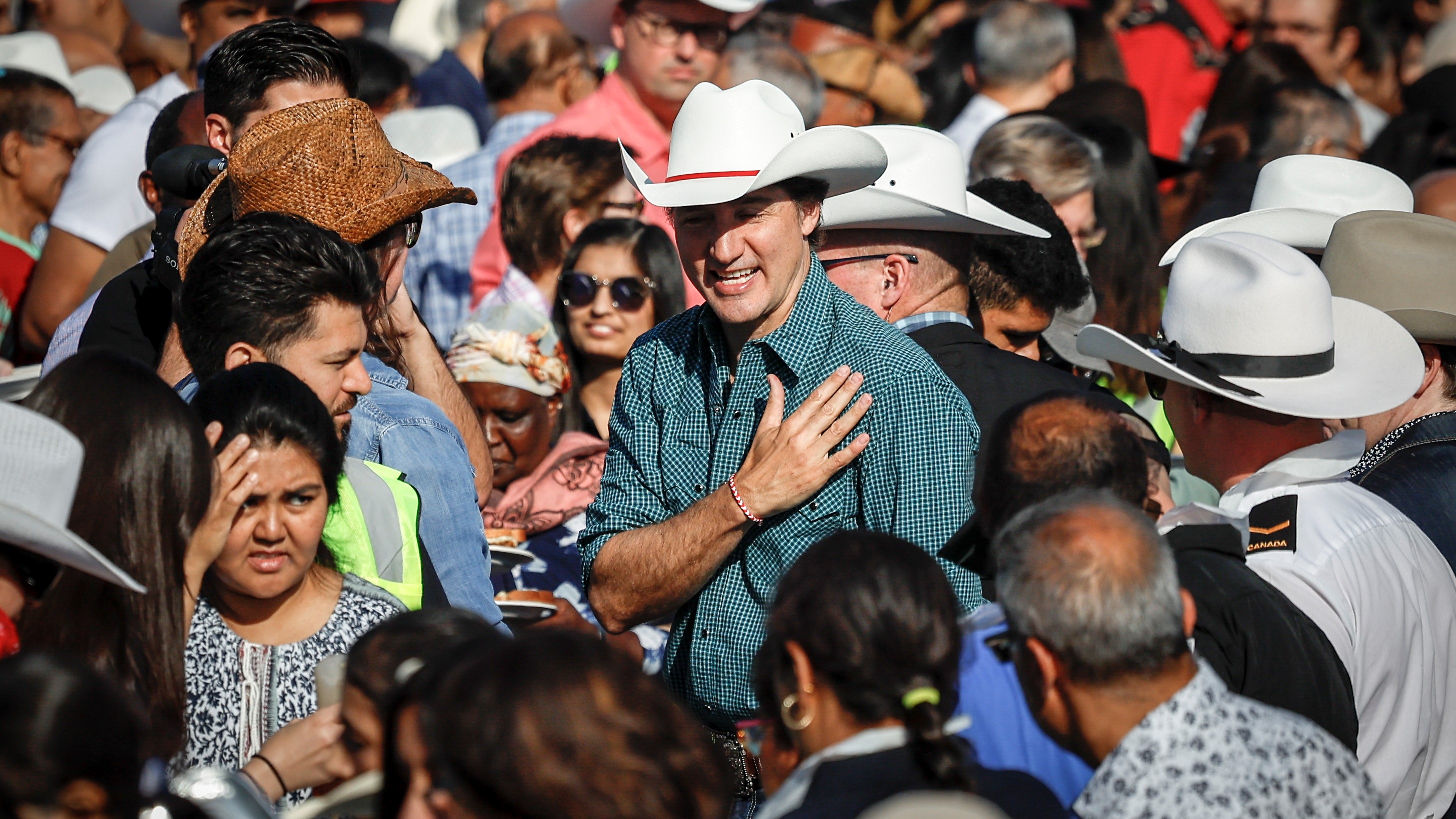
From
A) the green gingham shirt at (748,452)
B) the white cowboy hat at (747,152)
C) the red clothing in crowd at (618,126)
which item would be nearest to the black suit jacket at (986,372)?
the green gingham shirt at (748,452)

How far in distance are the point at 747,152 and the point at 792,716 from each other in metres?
1.52

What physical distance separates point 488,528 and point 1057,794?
2593mm

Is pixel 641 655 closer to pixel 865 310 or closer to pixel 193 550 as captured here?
pixel 865 310

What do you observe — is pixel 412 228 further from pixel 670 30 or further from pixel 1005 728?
pixel 670 30

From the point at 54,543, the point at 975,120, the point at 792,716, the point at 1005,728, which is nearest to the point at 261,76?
the point at 54,543

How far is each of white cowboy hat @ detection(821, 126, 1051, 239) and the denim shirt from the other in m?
1.30

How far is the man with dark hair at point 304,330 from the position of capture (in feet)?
10.5

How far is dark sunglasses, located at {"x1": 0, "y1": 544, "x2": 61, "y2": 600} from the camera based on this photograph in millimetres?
2490

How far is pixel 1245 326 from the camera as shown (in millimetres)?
3365

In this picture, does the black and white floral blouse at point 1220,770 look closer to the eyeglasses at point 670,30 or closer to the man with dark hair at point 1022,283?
the man with dark hair at point 1022,283

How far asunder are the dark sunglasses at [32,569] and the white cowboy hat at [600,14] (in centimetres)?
422

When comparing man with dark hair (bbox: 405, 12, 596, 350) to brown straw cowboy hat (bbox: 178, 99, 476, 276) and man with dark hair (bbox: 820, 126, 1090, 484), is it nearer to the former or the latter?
brown straw cowboy hat (bbox: 178, 99, 476, 276)

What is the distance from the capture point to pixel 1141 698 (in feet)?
7.73

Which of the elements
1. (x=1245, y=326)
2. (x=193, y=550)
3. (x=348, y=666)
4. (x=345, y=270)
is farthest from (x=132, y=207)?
(x=1245, y=326)
